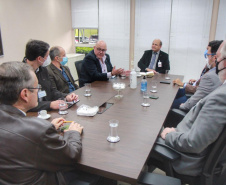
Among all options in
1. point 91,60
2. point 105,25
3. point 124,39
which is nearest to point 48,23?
point 105,25

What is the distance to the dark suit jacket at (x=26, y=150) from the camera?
0.88 meters

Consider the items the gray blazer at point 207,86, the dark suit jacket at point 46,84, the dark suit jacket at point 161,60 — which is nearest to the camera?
the gray blazer at point 207,86

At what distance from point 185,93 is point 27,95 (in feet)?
7.64

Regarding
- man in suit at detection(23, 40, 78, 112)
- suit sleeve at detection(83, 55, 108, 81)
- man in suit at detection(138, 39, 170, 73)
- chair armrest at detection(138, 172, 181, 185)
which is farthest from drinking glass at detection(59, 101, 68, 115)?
man in suit at detection(138, 39, 170, 73)

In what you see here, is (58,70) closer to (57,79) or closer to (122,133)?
(57,79)

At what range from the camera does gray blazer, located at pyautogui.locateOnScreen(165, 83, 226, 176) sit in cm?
115

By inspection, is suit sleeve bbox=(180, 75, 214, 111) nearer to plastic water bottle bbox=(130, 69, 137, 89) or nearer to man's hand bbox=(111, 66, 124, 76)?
plastic water bottle bbox=(130, 69, 137, 89)

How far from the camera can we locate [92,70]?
3.14 meters

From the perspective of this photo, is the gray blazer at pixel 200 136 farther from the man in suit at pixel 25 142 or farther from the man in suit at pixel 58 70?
the man in suit at pixel 58 70

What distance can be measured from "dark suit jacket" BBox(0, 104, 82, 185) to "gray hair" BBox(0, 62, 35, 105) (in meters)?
0.05

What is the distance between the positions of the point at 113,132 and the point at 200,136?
1.77ft

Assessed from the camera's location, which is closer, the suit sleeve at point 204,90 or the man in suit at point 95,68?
the suit sleeve at point 204,90

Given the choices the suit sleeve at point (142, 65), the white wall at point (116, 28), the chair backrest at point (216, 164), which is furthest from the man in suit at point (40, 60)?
the white wall at point (116, 28)

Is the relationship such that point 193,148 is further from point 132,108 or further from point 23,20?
point 23,20
